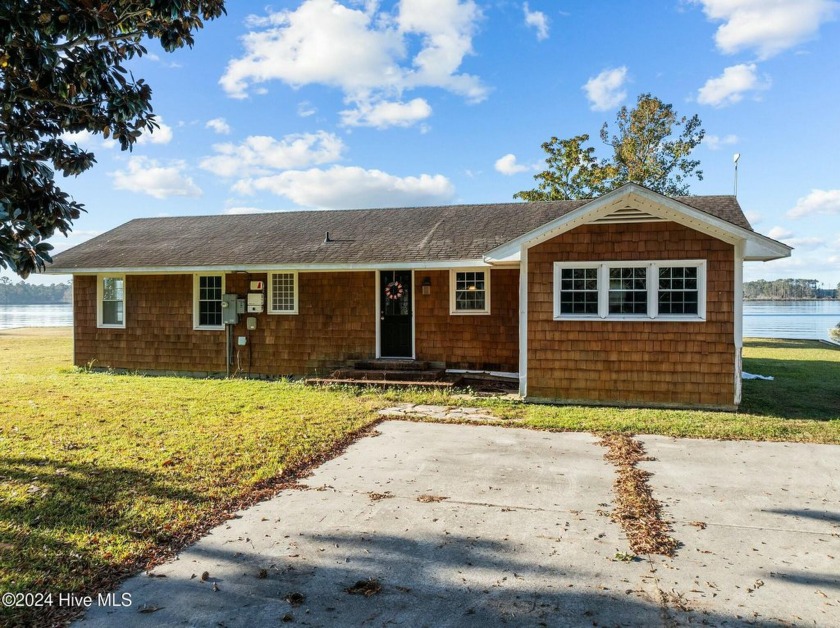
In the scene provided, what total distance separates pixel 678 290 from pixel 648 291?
449mm

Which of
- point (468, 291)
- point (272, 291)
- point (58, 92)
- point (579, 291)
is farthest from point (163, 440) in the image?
point (468, 291)

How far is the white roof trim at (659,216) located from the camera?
305 inches

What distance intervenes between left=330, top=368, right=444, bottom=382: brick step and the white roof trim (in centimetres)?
309

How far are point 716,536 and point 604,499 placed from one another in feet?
3.01

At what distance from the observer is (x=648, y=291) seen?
8.34 meters

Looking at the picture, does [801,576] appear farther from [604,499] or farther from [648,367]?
[648,367]

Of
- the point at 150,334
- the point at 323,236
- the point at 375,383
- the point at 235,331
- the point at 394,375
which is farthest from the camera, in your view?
the point at 323,236

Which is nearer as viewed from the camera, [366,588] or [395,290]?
[366,588]

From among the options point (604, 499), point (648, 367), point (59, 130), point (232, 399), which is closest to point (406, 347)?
point (232, 399)

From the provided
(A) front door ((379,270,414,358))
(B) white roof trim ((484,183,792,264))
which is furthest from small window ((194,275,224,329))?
(B) white roof trim ((484,183,792,264))

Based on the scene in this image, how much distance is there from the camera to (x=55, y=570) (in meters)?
3.23

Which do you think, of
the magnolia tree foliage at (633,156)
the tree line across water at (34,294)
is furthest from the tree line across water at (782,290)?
the tree line across water at (34,294)

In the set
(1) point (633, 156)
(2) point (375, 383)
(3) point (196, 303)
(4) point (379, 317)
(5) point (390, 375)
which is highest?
(1) point (633, 156)

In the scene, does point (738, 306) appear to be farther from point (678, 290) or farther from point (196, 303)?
point (196, 303)
